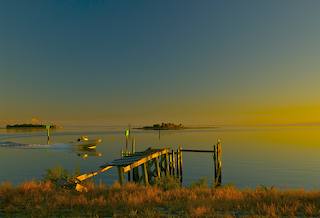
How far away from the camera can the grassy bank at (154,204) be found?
9664 mm

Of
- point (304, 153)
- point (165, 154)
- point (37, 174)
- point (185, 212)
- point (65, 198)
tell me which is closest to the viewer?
point (185, 212)

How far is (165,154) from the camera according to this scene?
29.3 m

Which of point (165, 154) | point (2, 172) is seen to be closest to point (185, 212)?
point (165, 154)

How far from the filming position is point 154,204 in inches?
428

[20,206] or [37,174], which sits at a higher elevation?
A: [20,206]

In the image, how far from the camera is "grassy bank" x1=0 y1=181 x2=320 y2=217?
9.66 m

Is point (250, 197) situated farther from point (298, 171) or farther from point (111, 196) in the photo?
point (298, 171)

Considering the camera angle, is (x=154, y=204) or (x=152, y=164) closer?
(x=154, y=204)

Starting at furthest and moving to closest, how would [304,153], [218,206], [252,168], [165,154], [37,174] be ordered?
[304,153] → [252,168] → [37,174] → [165,154] → [218,206]

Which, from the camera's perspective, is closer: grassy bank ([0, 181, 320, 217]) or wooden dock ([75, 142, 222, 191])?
grassy bank ([0, 181, 320, 217])

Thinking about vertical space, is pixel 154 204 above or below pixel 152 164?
above

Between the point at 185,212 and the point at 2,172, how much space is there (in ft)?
99.2

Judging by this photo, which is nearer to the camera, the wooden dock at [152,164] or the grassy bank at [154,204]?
the grassy bank at [154,204]

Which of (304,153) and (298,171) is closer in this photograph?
(298,171)
